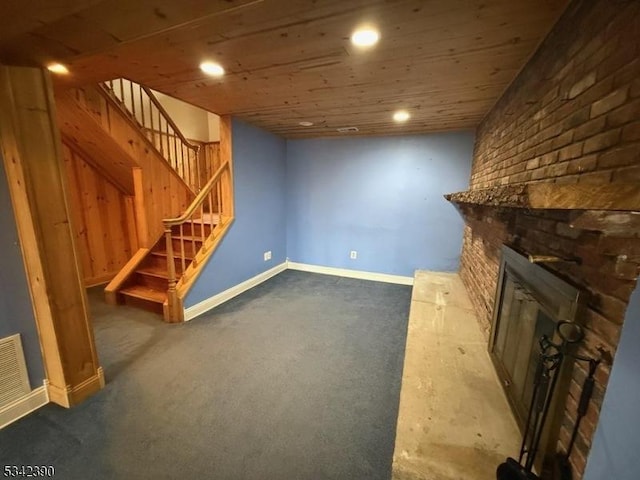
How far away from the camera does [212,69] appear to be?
1.87m

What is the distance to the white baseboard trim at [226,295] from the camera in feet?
9.47

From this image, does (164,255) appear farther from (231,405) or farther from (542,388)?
(542,388)

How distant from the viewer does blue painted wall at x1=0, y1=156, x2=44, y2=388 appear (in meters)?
1.48

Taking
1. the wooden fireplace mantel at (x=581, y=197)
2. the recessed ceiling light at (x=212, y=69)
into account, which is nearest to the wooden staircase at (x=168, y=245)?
the recessed ceiling light at (x=212, y=69)

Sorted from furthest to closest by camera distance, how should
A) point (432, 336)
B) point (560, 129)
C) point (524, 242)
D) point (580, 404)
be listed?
point (432, 336)
point (524, 242)
point (560, 129)
point (580, 404)

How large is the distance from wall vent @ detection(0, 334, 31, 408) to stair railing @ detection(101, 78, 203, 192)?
248 centimetres

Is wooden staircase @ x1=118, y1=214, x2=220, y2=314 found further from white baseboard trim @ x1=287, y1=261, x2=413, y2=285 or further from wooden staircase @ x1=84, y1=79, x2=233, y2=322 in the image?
white baseboard trim @ x1=287, y1=261, x2=413, y2=285

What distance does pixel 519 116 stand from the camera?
176cm

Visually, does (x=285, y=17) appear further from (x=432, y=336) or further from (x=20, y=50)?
(x=432, y=336)

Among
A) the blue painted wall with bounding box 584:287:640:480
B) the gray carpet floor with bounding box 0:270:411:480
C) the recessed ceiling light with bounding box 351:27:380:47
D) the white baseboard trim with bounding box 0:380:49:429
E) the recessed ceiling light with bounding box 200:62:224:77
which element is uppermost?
the recessed ceiling light with bounding box 200:62:224:77

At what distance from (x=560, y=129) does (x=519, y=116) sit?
0.71m

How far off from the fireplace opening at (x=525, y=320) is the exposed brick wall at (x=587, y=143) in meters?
0.04

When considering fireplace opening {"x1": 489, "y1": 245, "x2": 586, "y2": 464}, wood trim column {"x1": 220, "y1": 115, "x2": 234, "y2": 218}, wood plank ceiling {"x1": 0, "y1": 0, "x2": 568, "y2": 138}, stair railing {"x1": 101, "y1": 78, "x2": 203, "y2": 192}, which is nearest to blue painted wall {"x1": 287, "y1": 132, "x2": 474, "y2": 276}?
wood plank ceiling {"x1": 0, "y1": 0, "x2": 568, "y2": 138}

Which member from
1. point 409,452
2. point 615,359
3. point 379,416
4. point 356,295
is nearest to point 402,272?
point 356,295
